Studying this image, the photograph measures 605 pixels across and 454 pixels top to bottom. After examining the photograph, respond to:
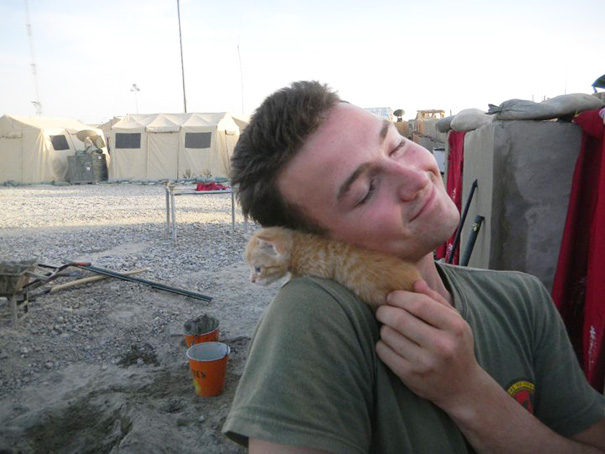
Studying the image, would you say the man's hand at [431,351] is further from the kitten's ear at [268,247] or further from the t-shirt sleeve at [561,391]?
the kitten's ear at [268,247]

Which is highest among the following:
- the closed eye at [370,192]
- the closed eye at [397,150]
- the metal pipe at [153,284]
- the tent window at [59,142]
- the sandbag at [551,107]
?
the tent window at [59,142]

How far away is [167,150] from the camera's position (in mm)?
22406

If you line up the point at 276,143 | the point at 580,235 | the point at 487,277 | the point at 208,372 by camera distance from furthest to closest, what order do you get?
1. the point at 208,372
2. the point at 580,235
3. the point at 487,277
4. the point at 276,143

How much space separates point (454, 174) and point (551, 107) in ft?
8.89

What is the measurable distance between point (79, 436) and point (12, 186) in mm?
22784

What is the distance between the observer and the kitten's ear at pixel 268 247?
1.65m

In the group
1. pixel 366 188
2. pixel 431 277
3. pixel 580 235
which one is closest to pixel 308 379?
pixel 366 188

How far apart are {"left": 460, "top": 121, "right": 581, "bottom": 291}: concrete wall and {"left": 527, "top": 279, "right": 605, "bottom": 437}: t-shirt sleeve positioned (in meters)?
2.54

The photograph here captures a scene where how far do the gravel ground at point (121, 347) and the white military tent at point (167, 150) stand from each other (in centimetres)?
1269

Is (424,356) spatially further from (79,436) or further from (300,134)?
(79,436)

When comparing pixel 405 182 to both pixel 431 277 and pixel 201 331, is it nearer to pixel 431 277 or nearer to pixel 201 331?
pixel 431 277

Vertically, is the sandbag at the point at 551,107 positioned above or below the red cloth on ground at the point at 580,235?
above

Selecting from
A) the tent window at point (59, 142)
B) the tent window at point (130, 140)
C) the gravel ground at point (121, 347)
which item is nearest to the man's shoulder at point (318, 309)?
the gravel ground at point (121, 347)

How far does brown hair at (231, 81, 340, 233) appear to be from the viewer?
1247 millimetres
